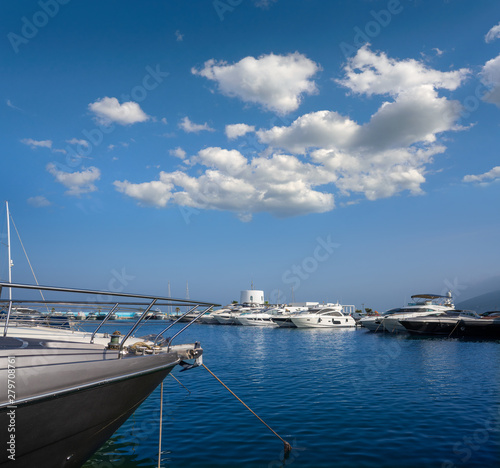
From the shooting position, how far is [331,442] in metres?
9.84

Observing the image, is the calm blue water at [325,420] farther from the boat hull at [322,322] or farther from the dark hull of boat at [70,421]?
the boat hull at [322,322]

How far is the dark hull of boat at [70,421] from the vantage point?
5.14m

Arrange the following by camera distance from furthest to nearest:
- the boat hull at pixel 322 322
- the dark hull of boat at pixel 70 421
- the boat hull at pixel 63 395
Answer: the boat hull at pixel 322 322, the dark hull of boat at pixel 70 421, the boat hull at pixel 63 395

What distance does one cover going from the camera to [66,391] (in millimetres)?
5469

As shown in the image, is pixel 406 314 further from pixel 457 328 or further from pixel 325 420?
pixel 325 420

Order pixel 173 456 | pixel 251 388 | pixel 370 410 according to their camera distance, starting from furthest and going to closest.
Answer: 1. pixel 251 388
2. pixel 370 410
3. pixel 173 456

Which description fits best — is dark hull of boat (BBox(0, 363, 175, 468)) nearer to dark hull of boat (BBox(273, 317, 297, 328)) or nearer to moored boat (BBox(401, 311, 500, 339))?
moored boat (BBox(401, 311, 500, 339))

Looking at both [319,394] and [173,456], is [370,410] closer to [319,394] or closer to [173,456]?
[319,394]

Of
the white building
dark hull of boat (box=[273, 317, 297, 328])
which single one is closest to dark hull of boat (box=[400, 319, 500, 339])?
dark hull of boat (box=[273, 317, 297, 328])

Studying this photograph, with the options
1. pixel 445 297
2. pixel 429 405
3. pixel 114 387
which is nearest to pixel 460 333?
pixel 445 297

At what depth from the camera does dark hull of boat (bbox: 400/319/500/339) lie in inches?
1626

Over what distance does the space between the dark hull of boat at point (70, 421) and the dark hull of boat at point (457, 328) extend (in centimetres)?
4274

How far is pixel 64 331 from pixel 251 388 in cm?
828

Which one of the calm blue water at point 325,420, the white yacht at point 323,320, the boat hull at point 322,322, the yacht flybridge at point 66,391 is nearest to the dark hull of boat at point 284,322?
the white yacht at point 323,320
